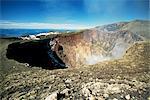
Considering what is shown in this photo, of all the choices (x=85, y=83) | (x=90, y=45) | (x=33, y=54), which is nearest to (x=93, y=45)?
(x=90, y=45)

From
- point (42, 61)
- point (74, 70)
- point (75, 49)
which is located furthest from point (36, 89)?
point (75, 49)

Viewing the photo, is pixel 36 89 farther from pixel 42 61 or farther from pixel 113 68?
pixel 42 61

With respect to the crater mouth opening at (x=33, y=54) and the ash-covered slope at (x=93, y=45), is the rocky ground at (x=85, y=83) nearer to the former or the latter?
the crater mouth opening at (x=33, y=54)

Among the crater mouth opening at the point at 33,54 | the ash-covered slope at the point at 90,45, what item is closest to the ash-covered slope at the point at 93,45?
the ash-covered slope at the point at 90,45

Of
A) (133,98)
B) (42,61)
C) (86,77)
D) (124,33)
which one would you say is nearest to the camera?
(133,98)

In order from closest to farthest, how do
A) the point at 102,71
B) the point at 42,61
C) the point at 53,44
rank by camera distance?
the point at 102,71 → the point at 42,61 → the point at 53,44

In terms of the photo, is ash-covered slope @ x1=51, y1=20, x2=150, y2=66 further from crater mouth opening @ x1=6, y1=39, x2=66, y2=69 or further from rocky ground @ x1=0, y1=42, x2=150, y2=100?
rocky ground @ x1=0, y1=42, x2=150, y2=100

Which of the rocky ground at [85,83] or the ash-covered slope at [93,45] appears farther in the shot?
the ash-covered slope at [93,45]
